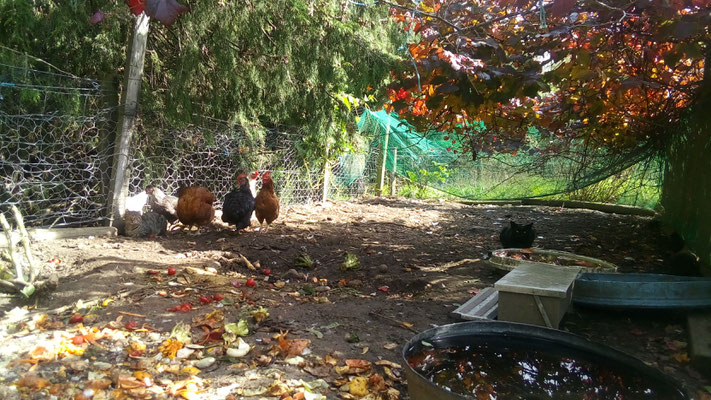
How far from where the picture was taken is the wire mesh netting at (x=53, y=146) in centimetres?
430

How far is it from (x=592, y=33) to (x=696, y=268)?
7.37ft

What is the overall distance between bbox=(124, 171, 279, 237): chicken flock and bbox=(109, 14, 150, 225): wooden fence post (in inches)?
6.7

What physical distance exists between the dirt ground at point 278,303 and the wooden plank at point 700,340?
8cm

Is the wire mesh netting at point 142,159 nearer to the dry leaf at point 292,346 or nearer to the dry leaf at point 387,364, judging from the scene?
the dry leaf at point 292,346

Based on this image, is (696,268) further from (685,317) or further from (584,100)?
(584,100)

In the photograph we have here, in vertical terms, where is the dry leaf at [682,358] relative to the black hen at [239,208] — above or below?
below

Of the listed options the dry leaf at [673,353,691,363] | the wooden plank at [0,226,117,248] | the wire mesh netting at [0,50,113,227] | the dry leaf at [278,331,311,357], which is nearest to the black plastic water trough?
the dry leaf at [278,331,311,357]

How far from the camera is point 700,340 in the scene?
2.68 metres

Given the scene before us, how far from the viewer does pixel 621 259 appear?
211 inches

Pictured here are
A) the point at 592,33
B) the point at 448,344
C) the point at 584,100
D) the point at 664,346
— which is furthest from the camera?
the point at 584,100

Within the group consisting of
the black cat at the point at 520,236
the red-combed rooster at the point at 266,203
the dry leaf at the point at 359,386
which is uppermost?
the red-combed rooster at the point at 266,203

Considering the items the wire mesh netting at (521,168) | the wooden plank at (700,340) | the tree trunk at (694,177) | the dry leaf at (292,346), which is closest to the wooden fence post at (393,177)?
the wire mesh netting at (521,168)

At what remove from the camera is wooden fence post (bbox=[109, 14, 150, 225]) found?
196 inches

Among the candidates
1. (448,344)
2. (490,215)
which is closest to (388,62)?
(448,344)
